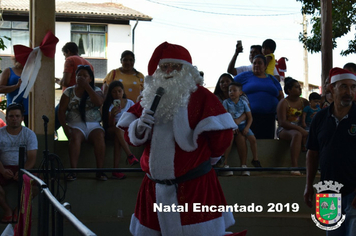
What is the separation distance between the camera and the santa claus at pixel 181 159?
3512mm

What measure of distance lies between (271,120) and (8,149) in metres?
3.72

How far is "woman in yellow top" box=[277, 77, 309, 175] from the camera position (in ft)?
21.8

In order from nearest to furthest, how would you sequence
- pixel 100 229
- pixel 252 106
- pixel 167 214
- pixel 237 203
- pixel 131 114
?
pixel 167 214
pixel 131 114
pixel 100 229
pixel 237 203
pixel 252 106

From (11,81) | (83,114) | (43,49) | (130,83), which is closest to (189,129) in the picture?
(83,114)

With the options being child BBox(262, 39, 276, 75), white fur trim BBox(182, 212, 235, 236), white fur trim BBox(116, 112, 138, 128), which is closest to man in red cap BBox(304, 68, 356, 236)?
white fur trim BBox(182, 212, 235, 236)

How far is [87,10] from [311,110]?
17534 mm

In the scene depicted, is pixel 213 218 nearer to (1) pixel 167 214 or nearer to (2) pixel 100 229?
(1) pixel 167 214

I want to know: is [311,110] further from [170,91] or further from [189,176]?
[189,176]

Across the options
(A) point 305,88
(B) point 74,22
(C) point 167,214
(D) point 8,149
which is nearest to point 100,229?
(D) point 8,149

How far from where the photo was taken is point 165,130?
3658 mm

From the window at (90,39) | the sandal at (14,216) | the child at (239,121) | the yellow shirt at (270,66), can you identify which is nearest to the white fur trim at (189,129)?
the child at (239,121)

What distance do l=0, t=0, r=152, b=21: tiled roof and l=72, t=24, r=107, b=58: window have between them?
0.77 m

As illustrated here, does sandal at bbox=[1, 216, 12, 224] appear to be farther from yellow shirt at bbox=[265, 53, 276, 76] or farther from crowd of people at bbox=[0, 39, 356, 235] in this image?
yellow shirt at bbox=[265, 53, 276, 76]

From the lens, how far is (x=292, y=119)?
6.89 metres
